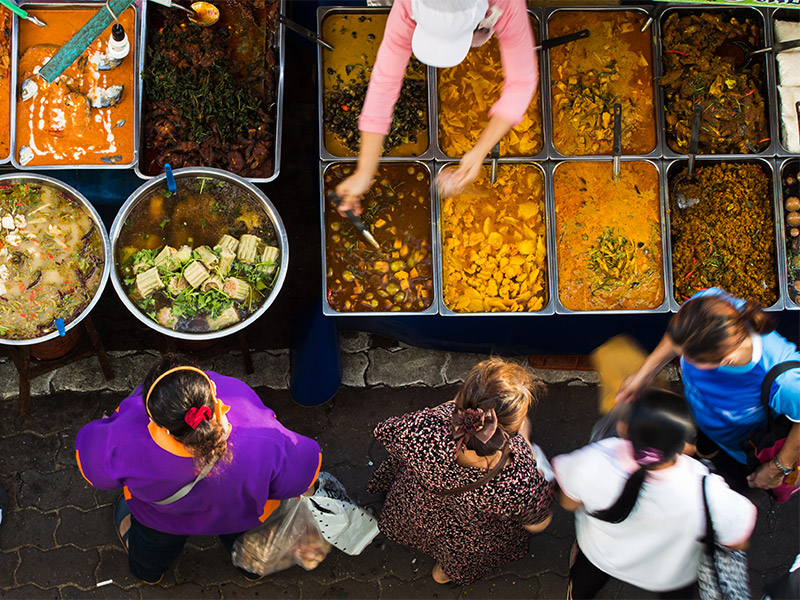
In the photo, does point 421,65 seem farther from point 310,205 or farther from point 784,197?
point 784,197

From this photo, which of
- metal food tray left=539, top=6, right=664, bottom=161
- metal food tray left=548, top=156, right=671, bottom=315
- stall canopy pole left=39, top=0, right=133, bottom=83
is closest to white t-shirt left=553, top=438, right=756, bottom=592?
metal food tray left=548, top=156, right=671, bottom=315

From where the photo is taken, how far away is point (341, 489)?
3.28m

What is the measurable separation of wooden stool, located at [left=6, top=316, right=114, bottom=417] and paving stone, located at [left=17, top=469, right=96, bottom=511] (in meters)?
0.37

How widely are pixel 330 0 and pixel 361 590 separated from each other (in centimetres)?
310

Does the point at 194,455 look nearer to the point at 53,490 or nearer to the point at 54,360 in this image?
the point at 54,360

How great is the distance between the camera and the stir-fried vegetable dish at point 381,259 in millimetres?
2977

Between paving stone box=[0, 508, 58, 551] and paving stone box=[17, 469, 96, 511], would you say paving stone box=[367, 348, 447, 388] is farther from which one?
paving stone box=[0, 508, 58, 551]

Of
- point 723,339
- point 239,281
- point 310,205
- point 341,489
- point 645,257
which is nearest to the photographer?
point 723,339

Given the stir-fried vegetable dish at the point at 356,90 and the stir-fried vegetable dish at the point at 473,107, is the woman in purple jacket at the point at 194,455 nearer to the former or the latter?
the stir-fried vegetable dish at the point at 356,90

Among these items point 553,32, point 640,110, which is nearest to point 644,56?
point 640,110

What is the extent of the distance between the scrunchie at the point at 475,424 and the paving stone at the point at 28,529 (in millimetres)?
2593

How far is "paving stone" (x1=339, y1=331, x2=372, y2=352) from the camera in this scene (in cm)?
379

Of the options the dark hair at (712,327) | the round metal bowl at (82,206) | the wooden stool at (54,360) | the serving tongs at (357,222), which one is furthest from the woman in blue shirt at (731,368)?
the wooden stool at (54,360)

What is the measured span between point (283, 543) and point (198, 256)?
1.45 m
